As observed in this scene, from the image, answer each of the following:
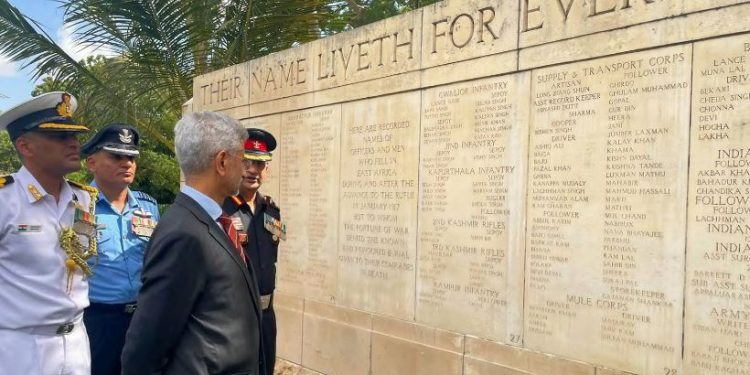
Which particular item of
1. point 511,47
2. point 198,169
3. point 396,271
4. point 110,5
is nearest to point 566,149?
point 511,47

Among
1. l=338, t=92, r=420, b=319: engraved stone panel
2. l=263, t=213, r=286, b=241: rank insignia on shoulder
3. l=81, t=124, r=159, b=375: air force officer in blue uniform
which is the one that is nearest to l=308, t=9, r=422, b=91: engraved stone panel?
l=338, t=92, r=420, b=319: engraved stone panel

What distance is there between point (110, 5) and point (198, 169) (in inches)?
320

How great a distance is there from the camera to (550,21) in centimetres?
A: 387

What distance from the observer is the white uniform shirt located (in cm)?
253

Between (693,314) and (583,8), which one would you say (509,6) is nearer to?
(583,8)

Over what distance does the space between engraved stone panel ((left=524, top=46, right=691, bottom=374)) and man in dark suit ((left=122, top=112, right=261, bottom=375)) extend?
7.33 feet

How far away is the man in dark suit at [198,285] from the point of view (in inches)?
71.2

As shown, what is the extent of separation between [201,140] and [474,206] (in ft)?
8.37

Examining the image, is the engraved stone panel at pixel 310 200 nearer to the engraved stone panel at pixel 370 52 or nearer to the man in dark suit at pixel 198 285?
the engraved stone panel at pixel 370 52

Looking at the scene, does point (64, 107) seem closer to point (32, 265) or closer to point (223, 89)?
point (32, 265)

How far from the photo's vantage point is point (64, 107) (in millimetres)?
2939

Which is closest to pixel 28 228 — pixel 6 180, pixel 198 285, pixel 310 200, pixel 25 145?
pixel 6 180

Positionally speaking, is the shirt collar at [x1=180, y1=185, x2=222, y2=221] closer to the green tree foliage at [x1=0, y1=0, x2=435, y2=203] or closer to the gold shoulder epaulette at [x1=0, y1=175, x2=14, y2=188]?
the gold shoulder epaulette at [x1=0, y1=175, x2=14, y2=188]

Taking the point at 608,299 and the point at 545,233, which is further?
the point at 545,233
